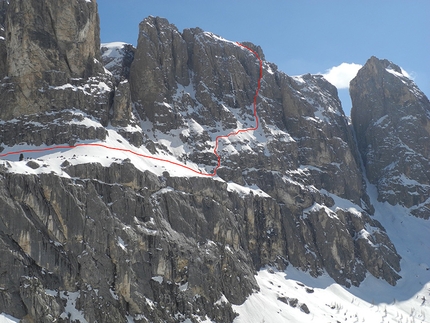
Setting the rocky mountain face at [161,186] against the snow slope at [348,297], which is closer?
the rocky mountain face at [161,186]

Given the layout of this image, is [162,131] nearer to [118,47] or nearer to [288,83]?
[118,47]

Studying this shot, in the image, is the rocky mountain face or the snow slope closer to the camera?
the rocky mountain face

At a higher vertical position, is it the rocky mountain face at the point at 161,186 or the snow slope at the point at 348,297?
the rocky mountain face at the point at 161,186

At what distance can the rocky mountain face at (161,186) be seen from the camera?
10438 centimetres

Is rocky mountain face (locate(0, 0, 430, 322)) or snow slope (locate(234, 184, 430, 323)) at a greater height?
rocky mountain face (locate(0, 0, 430, 322))

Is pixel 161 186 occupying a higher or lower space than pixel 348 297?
higher

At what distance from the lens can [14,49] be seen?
5266 inches

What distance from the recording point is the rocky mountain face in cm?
10438

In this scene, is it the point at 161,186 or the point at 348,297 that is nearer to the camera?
the point at 161,186

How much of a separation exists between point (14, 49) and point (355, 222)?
106 metres

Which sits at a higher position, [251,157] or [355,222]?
[251,157]

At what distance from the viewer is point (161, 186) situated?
127312mm

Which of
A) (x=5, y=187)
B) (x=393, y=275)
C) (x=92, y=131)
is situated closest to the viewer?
(x=5, y=187)

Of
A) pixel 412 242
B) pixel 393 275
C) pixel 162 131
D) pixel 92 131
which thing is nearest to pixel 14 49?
pixel 92 131
